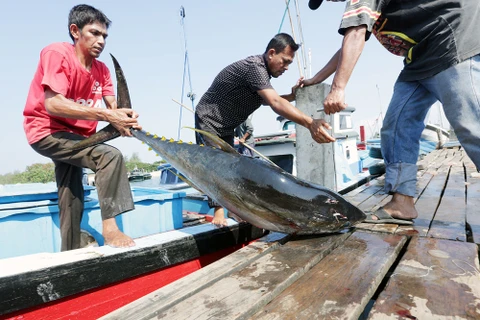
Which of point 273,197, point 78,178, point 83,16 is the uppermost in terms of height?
point 83,16

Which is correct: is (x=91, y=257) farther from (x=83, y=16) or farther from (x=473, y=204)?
(x=473, y=204)

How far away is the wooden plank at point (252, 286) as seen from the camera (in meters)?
1.21

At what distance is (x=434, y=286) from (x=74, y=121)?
299cm

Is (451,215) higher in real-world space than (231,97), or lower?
lower

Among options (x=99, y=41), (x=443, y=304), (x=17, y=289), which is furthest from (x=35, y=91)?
(x=443, y=304)

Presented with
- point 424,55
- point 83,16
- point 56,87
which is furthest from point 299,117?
point 83,16

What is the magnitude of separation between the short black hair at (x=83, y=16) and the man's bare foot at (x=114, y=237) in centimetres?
181

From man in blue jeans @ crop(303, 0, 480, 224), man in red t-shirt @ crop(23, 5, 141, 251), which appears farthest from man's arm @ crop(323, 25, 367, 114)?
man in red t-shirt @ crop(23, 5, 141, 251)

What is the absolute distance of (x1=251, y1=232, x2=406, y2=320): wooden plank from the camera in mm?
1192

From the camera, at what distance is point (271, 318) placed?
1.17 metres

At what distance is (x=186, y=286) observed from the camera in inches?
57.2

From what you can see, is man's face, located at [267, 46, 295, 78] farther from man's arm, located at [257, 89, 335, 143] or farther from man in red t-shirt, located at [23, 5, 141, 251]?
man in red t-shirt, located at [23, 5, 141, 251]

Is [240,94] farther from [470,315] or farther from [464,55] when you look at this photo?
[470,315]

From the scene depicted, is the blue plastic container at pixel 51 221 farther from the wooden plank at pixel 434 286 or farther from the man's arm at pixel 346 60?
the wooden plank at pixel 434 286
